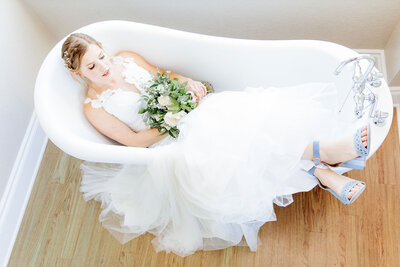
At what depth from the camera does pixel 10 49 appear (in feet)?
5.62

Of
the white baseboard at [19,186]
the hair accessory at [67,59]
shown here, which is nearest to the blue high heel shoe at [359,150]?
the hair accessory at [67,59]

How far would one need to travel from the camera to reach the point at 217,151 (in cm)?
130

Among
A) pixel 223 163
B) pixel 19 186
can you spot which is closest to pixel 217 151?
pixel 223 163

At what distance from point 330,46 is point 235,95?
48 cm

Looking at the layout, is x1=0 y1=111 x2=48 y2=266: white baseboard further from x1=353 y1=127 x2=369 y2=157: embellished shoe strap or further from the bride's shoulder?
x1=353 y1=127 x2=369 y2=157: embellished shoe strap

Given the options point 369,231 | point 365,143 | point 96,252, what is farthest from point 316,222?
point 96,252

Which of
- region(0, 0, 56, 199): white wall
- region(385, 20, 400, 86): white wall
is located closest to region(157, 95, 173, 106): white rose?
region(0, 0, 56, 199): white wall

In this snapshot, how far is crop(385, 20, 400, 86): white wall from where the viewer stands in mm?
1795

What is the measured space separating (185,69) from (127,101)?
1.28ft

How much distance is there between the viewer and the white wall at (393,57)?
179cm

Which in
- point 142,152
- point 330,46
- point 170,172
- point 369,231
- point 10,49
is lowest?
point 369,231

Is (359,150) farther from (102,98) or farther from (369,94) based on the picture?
(102,98)

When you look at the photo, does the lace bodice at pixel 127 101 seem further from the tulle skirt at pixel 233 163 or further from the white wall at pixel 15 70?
the white wall at pixel 15 70

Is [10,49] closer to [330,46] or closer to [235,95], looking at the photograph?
[235,95]
